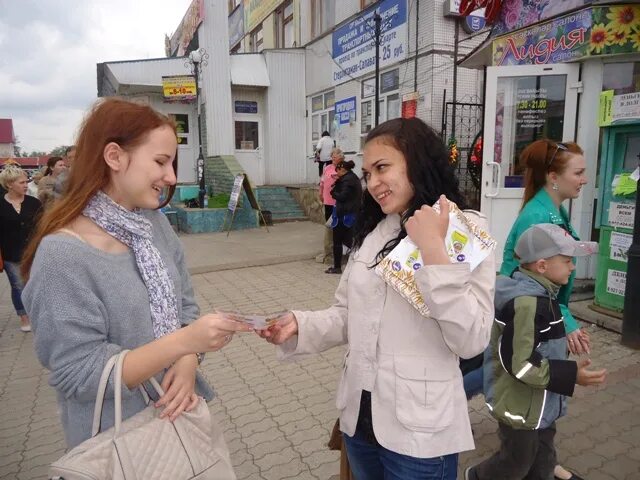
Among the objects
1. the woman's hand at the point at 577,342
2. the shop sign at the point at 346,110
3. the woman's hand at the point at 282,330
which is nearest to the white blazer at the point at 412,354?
the woman's hand at the point at 282,330

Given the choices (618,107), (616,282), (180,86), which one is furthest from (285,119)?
(616,282)

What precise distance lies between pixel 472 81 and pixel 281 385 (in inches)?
332

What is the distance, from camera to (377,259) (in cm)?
157

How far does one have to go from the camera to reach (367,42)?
11.5 m

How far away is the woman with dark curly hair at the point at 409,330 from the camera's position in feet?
4.39

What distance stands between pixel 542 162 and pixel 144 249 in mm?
2489

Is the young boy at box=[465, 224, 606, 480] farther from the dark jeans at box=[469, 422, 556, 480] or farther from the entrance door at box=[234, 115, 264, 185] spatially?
the entrance door at box=[234, 115, 264, 185]

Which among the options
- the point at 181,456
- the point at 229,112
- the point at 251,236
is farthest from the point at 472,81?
the point at 181,456

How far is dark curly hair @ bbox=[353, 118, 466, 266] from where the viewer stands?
5.00ft

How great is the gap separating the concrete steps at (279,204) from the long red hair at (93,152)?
11.7 meters

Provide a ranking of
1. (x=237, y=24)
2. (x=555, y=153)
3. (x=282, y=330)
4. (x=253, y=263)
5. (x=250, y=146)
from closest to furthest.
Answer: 1. (x=282, y=330)
2. (x=555, y=153)
3. (x=253, y=263)
4. (x=250, y=146)
5. (x=237, y=24)

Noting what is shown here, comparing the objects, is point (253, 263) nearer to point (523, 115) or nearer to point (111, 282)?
point (523, 115)

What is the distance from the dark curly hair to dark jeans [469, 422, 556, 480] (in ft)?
4.15

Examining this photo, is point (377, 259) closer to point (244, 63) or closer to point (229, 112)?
point (229, 112)
